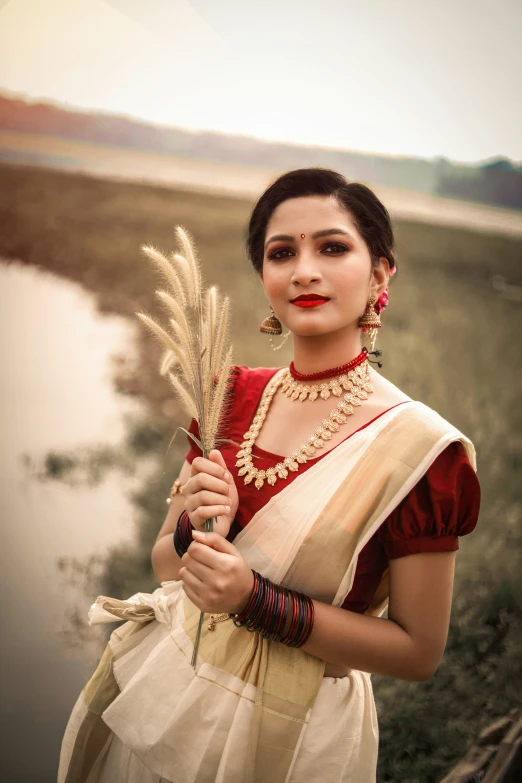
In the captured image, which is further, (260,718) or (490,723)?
(490,723)

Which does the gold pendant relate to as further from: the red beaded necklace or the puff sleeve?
the red beaded necklace

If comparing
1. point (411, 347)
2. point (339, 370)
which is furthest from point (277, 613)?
point (411, 347)

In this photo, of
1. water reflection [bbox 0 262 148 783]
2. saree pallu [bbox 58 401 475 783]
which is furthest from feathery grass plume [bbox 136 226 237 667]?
water reflection [bbox 0 262 148 783]

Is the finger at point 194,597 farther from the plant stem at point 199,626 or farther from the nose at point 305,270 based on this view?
the nose at point 305,270

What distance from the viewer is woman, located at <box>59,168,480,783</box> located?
1041 mm

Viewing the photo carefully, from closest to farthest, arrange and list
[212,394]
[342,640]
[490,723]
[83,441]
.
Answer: [342,640], [212,394], [490,723], [83,441]

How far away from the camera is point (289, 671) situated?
1094mm

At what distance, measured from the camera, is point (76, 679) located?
2160 mm

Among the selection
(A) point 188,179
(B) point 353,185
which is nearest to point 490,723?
(B) point 353,185

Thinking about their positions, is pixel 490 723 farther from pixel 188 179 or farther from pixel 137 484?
pixel 188 179

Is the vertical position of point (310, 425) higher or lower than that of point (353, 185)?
lower

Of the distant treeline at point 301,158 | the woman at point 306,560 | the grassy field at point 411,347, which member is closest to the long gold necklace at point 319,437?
the woman at point 306,560

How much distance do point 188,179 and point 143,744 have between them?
6.37 feet

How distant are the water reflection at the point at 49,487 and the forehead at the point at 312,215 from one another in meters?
1.31
